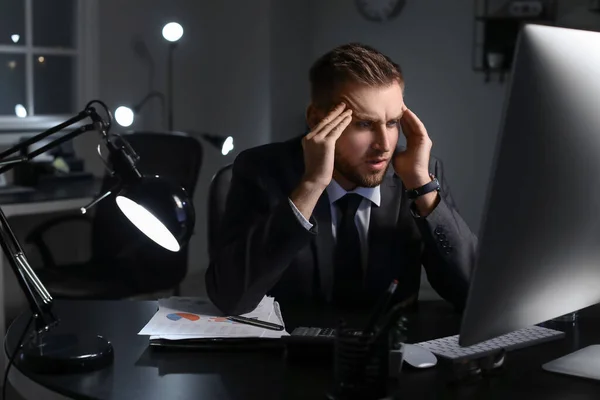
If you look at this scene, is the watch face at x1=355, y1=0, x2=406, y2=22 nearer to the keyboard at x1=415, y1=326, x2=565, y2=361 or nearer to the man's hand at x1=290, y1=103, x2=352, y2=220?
the man's hand at x1=290, y1=103, x2=352, y2=220

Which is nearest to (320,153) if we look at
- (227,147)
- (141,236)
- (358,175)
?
(358,175)

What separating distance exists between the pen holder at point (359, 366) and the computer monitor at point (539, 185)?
0.12 meters

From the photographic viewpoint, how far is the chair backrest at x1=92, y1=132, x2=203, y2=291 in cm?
318

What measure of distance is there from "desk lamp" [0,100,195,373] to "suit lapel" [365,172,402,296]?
1.91ft

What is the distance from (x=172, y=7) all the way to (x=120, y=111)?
60.8 inches

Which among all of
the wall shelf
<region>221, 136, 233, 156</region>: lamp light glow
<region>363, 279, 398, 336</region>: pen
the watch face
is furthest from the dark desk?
the watch face

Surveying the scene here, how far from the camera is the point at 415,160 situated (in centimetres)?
182

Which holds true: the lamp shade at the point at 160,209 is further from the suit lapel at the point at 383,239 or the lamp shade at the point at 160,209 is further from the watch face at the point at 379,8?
the watch face at the point at 379,8

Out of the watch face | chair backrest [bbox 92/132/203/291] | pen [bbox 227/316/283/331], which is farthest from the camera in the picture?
the watch face

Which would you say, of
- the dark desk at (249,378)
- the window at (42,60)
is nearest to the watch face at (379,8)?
the window at (42,60)

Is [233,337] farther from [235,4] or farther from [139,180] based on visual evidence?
[235,4]

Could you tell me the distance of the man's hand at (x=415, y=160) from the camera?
177 cm

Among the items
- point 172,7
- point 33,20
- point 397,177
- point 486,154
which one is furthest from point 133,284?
point 486,154

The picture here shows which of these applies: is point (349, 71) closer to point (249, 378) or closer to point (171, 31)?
point (249, 378)
